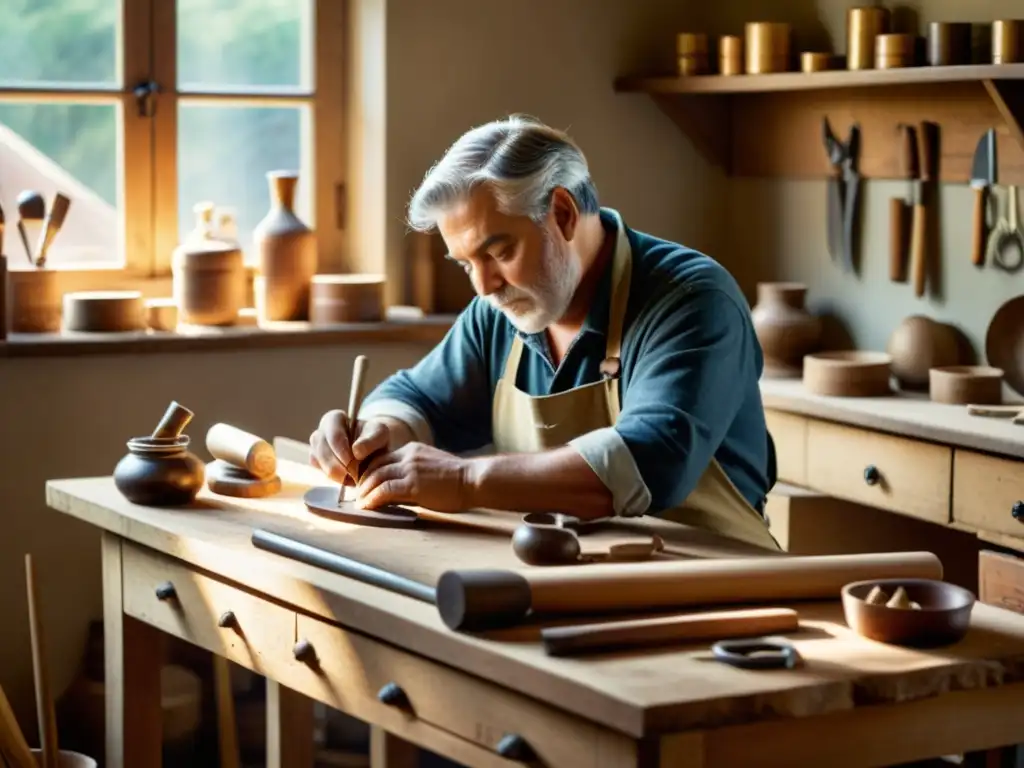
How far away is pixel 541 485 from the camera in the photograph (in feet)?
9.66

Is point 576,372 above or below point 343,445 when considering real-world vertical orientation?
above

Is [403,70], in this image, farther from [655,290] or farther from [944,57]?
[655,290]

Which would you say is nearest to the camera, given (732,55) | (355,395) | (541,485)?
(541,485)

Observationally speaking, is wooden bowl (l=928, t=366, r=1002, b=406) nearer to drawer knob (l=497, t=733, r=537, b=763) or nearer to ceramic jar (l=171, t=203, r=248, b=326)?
ceramic jar (l=171, t=203, r=248, b=326)

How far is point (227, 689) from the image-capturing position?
4.19m

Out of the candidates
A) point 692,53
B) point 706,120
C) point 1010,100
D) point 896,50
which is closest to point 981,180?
point 1010,100

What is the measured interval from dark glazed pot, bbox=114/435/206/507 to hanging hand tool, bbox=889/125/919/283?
239cm

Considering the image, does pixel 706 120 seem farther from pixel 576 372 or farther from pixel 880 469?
pixel 576 372

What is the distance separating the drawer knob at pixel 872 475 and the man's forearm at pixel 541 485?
4.83 ft

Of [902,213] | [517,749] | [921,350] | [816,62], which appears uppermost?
[816,62]

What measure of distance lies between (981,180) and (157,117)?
2247 mm

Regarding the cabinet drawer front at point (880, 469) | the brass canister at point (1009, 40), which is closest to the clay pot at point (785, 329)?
the cabinet drawer front at point (880, 469)

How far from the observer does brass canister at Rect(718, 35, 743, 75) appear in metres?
5.02

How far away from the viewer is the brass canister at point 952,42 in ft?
14.4
